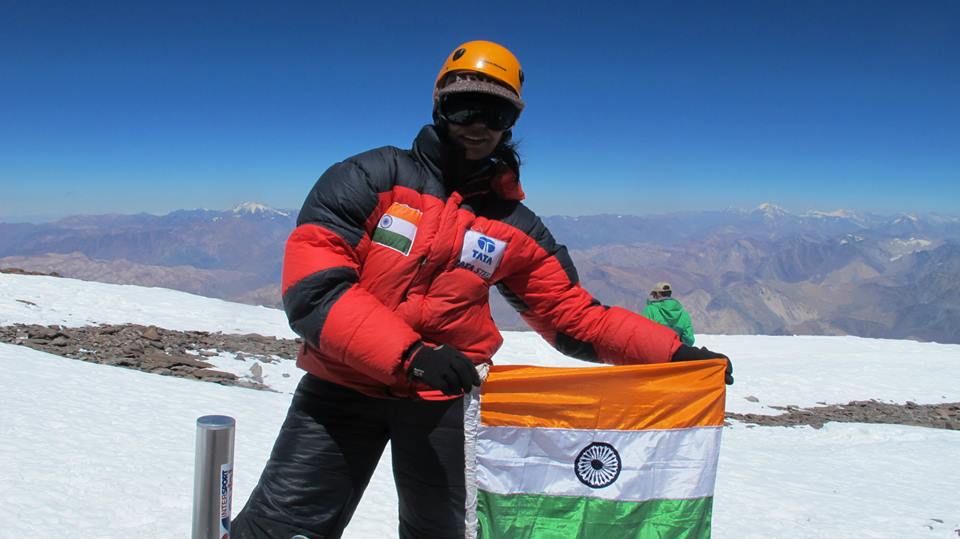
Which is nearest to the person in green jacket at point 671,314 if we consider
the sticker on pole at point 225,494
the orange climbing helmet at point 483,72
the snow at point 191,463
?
the snow at point 191,463

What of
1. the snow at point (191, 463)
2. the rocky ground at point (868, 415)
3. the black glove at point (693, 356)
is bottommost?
the snow at point (191, 463)

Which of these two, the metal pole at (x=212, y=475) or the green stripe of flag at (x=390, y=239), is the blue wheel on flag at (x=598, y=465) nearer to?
the green stripe of flag at (x=390, y=239)

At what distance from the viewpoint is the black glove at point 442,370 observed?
214 cm

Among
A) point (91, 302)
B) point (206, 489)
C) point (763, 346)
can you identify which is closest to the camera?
point (206, 489)

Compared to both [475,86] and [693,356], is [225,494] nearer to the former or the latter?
[475,86]

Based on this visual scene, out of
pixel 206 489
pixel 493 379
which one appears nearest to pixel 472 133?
pixel 493 379

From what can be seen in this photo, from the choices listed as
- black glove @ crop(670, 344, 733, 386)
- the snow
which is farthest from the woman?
the snow

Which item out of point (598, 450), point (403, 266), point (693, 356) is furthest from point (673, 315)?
point (403, 266)

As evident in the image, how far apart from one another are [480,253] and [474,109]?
604 millimetres

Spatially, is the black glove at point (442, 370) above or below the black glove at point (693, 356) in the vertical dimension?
below

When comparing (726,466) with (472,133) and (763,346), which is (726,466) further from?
(763,346)

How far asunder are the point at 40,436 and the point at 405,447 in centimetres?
448

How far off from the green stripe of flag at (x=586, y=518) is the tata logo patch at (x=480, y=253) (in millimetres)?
1067

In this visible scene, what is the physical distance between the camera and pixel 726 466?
798 centimetres
